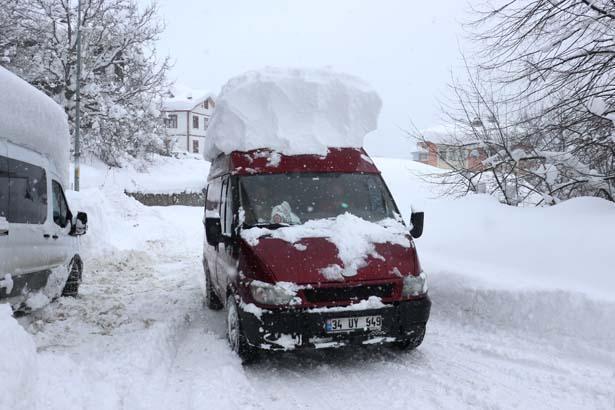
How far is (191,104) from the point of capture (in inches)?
2414

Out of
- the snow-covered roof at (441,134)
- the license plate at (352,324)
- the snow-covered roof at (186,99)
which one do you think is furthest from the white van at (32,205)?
the snow-covered roof at (186,99)

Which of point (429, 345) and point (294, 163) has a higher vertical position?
point (294, 163)

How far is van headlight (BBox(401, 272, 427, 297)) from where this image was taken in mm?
4734

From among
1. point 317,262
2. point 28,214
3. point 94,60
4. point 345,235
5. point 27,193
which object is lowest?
point 317,262

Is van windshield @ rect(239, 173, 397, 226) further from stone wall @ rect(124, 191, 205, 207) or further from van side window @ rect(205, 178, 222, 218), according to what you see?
stone wall @ rect(124, 191, 205, 207)

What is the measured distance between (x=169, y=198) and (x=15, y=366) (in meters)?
31.9

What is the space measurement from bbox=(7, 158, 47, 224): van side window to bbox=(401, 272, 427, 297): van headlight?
3.97m

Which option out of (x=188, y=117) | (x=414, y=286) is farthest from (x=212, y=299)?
(x=188, y=117)

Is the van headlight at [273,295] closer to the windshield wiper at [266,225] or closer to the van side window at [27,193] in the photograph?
the windshield wiper at [266,225]

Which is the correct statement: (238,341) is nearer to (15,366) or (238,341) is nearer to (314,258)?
(314,258)

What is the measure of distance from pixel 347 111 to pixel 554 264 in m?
3.21

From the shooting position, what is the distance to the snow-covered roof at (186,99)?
61.1 metres

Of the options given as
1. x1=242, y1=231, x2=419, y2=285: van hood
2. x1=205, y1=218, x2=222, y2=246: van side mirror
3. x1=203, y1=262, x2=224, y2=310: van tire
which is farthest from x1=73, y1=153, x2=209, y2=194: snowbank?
x1=242, y1=231, x2=419, y2=285: van hood

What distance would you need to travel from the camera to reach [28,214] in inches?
224
